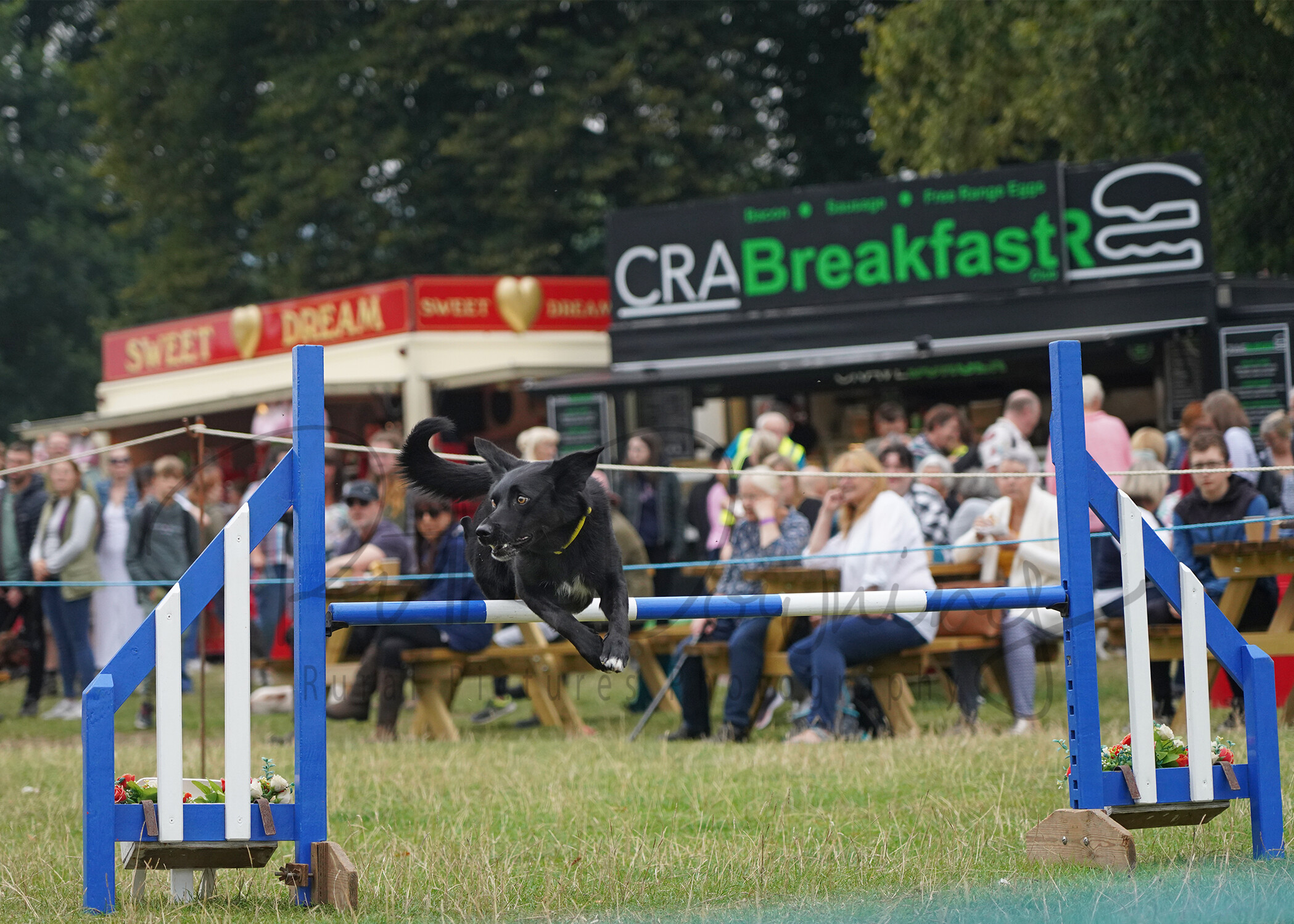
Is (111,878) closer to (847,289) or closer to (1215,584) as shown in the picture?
(1215,584)

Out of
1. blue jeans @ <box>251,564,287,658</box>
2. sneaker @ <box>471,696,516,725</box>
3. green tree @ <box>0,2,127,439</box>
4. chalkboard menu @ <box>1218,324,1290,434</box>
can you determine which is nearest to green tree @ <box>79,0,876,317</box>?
green tree @ <box>0,2,127,439</box>

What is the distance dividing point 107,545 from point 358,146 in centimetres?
1565

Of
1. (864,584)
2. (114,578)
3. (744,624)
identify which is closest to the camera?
(864,584)

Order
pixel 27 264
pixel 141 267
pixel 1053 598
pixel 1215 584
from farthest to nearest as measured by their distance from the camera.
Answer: pixel 27 264 < pixel 141 267 < pixel 1215 584 < pixel 1053 598

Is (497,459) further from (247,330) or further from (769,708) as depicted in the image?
(247,330)

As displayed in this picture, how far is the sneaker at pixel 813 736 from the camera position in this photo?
25.3ft

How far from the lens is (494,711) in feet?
33.7

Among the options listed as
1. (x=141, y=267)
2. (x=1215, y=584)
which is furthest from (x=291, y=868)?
(x=141, y=267)

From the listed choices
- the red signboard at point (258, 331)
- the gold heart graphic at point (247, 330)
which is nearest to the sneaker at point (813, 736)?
the red signboard at point (258, 331)

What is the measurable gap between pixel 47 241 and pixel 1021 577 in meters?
30.9

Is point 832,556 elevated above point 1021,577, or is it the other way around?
point 832,556

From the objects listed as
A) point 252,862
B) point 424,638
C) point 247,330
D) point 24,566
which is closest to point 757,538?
point 424,638

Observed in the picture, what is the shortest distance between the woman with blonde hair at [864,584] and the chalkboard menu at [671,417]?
7689 millimetres

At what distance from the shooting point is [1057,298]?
14.0 m
